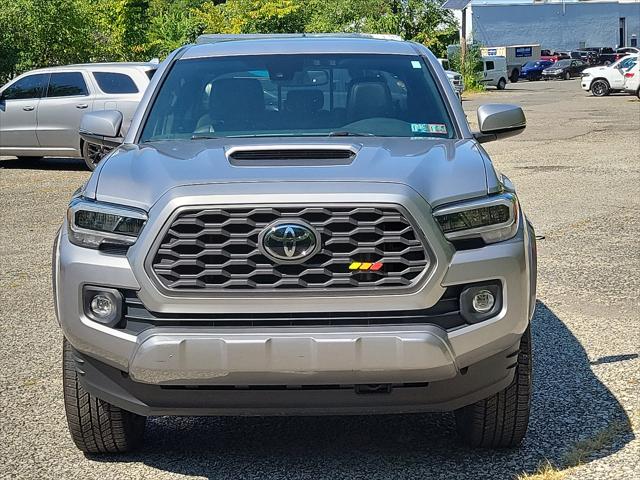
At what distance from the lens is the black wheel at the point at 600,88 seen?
136 feet

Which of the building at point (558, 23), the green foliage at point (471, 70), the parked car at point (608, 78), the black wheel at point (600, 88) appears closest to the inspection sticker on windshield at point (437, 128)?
the parked car at point (608, 78)

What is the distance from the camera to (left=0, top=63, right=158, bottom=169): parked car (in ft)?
55.7

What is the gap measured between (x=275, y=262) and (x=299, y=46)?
7.44 feet

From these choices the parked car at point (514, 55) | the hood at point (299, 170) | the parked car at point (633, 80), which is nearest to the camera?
the hood at point (299, 170)

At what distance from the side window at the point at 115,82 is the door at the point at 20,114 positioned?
1.08m

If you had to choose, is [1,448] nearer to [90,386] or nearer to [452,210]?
[90,386]

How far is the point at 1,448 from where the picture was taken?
4.75 meters

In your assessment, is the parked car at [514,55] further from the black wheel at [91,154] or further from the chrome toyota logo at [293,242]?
the chrome toyota logo at [293,242]

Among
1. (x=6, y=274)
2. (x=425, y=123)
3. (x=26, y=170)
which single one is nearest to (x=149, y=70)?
(x=26, y=170)

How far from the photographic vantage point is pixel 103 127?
18.5 ft

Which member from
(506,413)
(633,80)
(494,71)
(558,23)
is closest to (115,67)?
(506,413)

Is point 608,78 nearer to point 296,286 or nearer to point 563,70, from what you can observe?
point 563,70

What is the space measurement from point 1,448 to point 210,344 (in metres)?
1.48

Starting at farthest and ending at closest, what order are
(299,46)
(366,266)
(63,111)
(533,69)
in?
(533,69) < (63,111) < (299,46) < (366,266)
